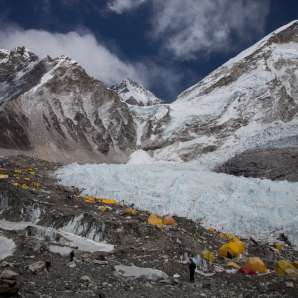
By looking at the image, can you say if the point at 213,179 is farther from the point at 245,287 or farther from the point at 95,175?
the point at 245,287

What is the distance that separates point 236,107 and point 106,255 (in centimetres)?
5974

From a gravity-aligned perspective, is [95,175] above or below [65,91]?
below

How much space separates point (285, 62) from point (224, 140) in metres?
24.3

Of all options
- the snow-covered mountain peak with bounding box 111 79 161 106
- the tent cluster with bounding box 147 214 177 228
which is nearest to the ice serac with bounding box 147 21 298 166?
the tent cluster with bounding box 147 214 177 228

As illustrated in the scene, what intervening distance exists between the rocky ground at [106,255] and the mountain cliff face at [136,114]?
38066mm

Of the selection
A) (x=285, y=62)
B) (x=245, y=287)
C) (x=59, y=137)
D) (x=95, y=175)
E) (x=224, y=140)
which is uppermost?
(x=285, y=62)

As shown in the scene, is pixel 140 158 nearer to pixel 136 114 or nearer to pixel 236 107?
pixel 136 114

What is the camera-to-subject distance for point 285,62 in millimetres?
75125

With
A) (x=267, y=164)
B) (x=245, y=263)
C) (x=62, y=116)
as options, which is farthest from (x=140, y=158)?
(x=245, y=263)

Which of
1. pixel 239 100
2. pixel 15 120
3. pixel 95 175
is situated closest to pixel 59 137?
pixel 15 120

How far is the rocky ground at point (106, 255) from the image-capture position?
825 centimetres

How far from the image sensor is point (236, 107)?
6744 centimetres

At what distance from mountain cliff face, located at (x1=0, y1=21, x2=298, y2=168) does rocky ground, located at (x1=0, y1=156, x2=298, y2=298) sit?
1499 inches

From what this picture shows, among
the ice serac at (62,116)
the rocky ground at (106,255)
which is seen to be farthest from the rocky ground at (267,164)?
the ice serac at (62,116)
